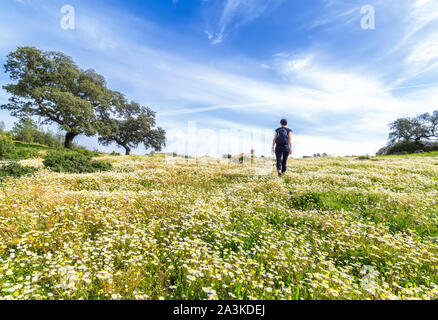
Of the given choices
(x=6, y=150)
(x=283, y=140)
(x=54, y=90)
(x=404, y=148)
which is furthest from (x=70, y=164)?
(x=404, y=148)

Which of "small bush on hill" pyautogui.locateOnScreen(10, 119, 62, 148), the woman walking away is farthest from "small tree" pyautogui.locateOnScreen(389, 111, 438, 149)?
"small bush on hill" pyautogui.locateOnScreen(10, 119, 62, 148)

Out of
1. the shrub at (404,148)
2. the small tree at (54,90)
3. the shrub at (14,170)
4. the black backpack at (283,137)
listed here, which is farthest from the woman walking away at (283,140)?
the shrub at (404,148)

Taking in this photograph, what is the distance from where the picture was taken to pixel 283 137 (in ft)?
39.8

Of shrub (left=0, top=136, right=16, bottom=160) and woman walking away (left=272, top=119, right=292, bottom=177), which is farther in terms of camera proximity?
shrub (left=0, top=136, right=16, bottom=160)

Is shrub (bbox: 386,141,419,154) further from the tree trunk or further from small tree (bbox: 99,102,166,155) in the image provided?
the tree trunk

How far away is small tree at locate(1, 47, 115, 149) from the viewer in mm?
36156

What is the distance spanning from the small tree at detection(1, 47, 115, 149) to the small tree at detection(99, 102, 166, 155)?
1049 centimetres

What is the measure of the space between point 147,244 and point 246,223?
270cm

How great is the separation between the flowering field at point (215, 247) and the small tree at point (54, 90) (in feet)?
121

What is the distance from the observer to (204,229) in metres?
4.89

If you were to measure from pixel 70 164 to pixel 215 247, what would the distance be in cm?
1417

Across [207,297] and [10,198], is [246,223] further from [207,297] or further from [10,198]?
[10,198]

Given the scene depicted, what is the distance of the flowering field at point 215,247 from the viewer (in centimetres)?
307
